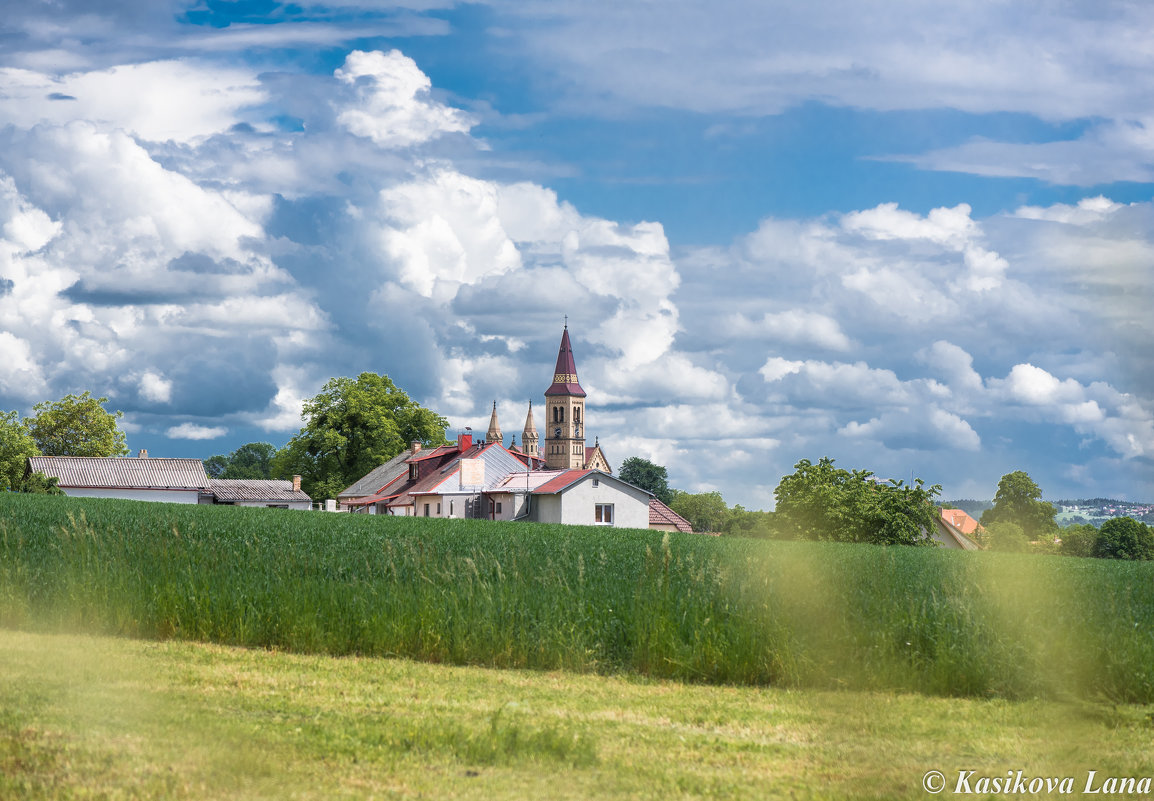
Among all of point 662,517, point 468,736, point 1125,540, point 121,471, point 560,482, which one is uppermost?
point 121,471

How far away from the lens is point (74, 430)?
3536 inches

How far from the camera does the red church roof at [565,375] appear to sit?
591 feet

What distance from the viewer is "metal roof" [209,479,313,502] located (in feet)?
314

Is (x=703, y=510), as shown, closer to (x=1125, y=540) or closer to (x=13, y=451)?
(x=1125, y=540)

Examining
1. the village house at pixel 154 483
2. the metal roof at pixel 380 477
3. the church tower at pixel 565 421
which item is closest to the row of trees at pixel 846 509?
the metal roof at pixel 380 477

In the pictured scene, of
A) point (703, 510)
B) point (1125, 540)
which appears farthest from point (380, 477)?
point (703, 510)

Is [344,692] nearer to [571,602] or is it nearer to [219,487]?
[571,602]

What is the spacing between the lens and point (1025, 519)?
88.7 metres

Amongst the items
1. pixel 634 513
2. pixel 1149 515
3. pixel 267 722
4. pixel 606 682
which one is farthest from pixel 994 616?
pixel 634 513

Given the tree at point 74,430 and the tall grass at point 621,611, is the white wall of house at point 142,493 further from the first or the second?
the tall grass at point 621,611

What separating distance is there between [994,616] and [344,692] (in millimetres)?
6778

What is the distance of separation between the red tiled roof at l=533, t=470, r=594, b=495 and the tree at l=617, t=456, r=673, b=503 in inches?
4343

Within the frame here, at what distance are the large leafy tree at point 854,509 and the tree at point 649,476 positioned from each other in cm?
11899

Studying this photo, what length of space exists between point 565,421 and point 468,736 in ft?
567
